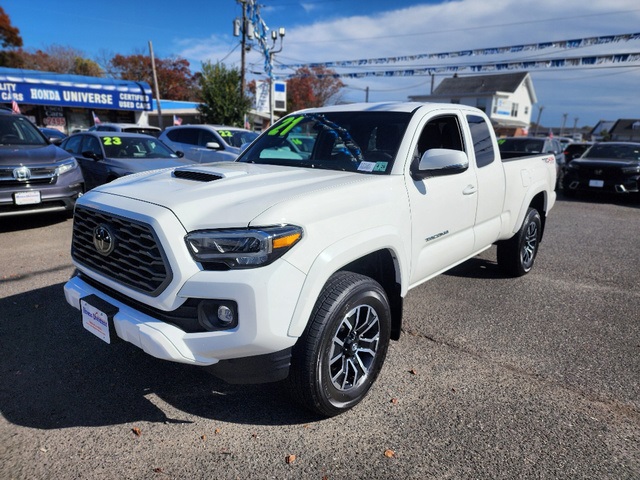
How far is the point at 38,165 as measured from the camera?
6812 mm

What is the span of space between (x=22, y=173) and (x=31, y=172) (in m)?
0.14

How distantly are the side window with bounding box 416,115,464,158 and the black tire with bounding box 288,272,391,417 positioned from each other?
1.69 m

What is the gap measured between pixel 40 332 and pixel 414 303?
3.37 meters

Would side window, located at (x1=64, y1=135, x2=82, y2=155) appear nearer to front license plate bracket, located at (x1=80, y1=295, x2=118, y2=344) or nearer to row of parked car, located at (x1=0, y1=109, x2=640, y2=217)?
row of parked car, located at (x1=0, y1=109, x2=640, y2=217)

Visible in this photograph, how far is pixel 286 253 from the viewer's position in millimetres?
2252

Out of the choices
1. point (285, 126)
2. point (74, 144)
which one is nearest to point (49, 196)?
point (74, 144)

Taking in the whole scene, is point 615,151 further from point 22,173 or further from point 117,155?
point 22,173

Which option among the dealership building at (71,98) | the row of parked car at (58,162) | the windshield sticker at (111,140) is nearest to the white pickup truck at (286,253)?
the row of parked car at (58,162)

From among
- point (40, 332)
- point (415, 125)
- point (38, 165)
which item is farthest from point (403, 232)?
point (38, 165)

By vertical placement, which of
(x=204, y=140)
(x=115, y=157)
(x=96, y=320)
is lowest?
(x=96, y=320)

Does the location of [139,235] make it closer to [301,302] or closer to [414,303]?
[301,302]

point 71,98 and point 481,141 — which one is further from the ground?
point 71,98

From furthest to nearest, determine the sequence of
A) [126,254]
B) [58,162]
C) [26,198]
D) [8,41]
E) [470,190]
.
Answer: [8,41]
[58,162]
[26,198]
[470,190]
[126,254]

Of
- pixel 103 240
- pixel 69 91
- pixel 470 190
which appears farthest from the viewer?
pixel 69 91
